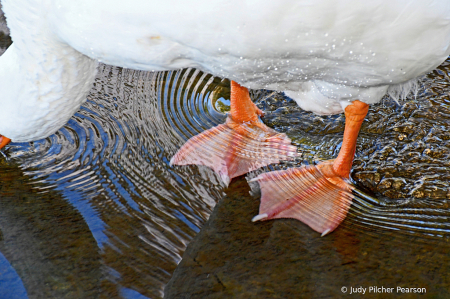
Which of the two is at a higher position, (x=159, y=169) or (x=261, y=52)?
(x=261, y=52)

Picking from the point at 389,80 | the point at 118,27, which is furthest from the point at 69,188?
the point at 389,80

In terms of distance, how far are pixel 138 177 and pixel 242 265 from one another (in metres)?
0.91

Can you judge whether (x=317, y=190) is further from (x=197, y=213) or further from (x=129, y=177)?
(x=129, y=177)

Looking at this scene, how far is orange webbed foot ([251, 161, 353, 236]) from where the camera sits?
2.22 meters

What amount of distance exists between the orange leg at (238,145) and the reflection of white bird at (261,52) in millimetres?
134

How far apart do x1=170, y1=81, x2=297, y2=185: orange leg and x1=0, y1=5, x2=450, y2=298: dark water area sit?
3.0 inches

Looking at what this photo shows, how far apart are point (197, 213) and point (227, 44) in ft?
3.26

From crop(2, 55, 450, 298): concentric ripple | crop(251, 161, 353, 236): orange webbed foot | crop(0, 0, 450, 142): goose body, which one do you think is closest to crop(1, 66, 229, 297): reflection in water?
crop(2, 55, 450, 298): concentric ripple

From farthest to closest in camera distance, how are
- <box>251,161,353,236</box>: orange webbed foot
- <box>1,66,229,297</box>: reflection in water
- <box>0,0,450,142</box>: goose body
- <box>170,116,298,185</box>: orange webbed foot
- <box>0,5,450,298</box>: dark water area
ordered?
<box>170,116,298,185</box>: orange webbed foot < <box>251,161,353,236</box>: orange webbed foot < <box>1,66,229,297</box>: reflection in water < <box>0,5,450,298</box>: dark water area < <box>0,0,450,142</box>: goose body

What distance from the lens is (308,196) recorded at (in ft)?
7.73

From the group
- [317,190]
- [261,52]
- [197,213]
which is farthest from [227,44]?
[317,190]

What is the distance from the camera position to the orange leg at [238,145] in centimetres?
261

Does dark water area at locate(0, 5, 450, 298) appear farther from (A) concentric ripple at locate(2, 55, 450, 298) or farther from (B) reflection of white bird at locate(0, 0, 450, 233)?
(B) reflection of white bird at locate(0, 0, 450, 233)

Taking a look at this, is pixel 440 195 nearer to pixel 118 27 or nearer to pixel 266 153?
pixel 266 153
